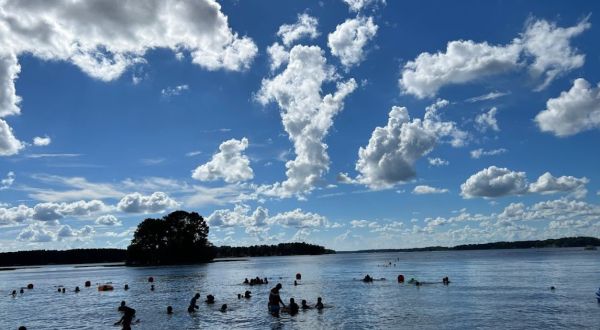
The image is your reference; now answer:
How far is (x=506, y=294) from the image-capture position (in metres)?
57.0

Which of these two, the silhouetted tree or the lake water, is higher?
the silhouetted tree

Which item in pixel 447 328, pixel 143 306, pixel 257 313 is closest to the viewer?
pixel 447 328

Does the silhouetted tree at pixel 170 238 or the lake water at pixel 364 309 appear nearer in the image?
the lake water at pixel 364 309

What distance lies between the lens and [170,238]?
169 m

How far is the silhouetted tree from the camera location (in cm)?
16788

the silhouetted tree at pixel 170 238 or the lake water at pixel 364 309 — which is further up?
the silhouetted tree at pixel 170 238

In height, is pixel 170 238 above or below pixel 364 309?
above

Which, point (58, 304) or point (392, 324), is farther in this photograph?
point (58, 304)

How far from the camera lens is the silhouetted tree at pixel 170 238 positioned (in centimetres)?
16788

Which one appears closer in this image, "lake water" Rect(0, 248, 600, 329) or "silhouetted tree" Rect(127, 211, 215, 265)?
"lake water" Rect(0, 248, 600, 329)

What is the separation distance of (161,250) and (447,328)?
14772 cm

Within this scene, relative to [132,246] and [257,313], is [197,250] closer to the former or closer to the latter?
[132,246]

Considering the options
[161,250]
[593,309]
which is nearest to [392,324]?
[593,309]

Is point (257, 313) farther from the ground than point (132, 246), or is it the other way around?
point (132, 246)
